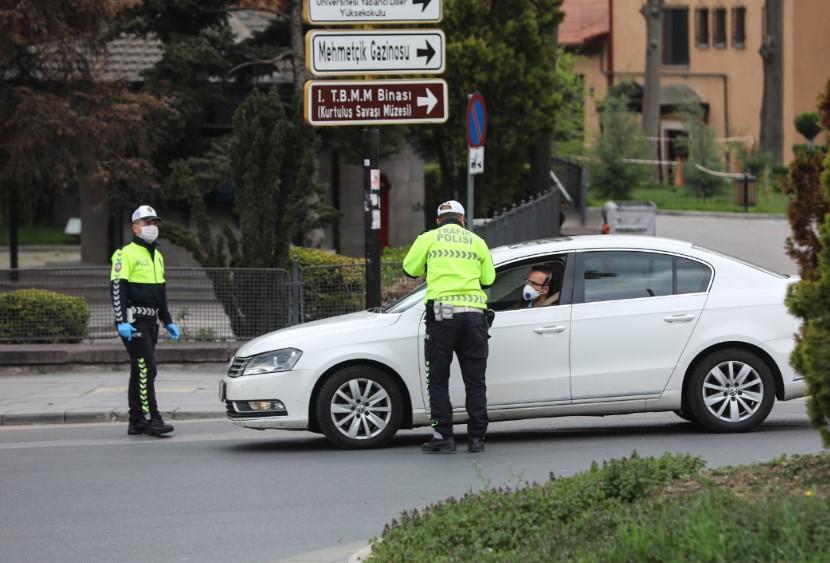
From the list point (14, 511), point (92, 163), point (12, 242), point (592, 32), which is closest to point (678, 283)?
point (14, 511)

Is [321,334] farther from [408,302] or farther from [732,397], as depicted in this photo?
[732,397]

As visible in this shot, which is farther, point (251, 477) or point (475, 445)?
point (475, 445)

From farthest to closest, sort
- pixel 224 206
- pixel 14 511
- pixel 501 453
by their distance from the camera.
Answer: pixel 224 206 < pixel 501 453 < pixel 14 511

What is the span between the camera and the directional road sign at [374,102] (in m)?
13.6

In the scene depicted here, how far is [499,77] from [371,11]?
1296 centimetres

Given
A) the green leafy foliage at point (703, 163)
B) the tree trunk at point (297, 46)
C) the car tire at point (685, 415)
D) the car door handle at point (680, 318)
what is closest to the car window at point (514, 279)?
the car door handle at point (680, 318)

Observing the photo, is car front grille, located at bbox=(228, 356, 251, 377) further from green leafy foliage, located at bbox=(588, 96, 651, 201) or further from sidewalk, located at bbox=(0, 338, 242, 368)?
green leafy foliage, located at bbox=(588, 96, 651, 201)

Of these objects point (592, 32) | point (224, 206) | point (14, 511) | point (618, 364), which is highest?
point (592, 32)

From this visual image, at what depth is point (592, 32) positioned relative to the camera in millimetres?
53000

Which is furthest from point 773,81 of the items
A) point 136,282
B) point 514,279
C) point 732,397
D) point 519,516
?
point 519,516

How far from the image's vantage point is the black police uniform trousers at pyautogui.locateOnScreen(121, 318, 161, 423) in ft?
38.8

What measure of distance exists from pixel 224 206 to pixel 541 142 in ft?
19.8

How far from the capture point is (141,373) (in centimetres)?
1182

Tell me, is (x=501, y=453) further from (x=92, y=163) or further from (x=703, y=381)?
(x=92, y=163)
